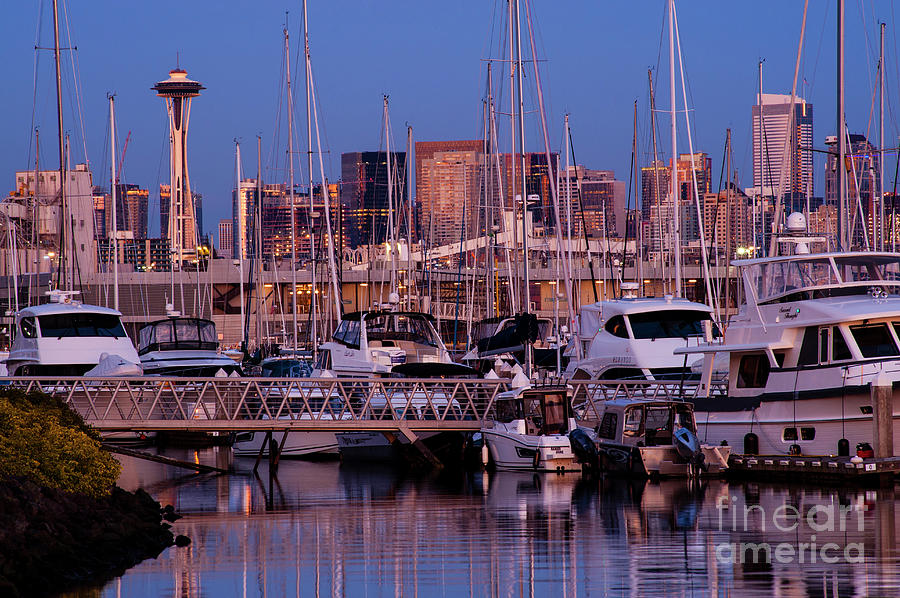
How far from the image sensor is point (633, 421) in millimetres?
28984

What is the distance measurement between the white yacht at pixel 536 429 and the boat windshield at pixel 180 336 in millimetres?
13286

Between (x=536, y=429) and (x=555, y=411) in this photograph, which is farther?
(x=536, y=429)

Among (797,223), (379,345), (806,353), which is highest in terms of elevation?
(797,223)

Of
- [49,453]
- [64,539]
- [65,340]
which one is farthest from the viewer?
[65,340]

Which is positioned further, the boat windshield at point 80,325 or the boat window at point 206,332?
the boat window at point 206,332

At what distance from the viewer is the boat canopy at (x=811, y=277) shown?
89.0 ft

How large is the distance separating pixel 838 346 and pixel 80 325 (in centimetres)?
2203

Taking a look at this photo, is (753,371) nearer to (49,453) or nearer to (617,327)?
(617,327)

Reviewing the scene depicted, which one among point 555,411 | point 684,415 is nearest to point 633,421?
point 684,415

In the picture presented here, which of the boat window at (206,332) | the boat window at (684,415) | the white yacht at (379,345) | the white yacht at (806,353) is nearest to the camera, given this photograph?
the white yacht at (806,353)

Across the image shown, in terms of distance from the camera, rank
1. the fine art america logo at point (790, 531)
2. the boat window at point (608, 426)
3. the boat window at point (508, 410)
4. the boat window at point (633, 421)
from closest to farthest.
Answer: the fine art america logo at point (790, 531) < the boat window at point (633, 421) < the boat window at point (608, 426) < the boat window at point (508, 410)

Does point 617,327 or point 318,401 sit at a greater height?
point 617,327

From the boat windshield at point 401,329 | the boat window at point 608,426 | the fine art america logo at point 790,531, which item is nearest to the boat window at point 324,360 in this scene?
the boat windshield at point 401,329

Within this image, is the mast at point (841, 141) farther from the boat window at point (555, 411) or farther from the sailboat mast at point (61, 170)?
the sailboat mast at point (61, 170)
